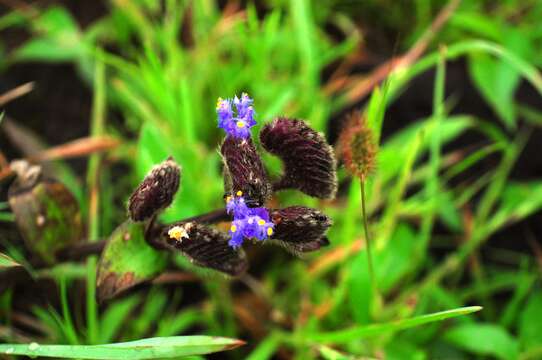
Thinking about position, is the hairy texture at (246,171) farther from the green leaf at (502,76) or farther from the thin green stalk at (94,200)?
the green leaf at (502,76)

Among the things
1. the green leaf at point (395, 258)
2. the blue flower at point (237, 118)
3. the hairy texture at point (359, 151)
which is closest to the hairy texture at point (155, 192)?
the blue flower at point (237, 118)

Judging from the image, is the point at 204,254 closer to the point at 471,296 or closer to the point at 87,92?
the point at 471,296

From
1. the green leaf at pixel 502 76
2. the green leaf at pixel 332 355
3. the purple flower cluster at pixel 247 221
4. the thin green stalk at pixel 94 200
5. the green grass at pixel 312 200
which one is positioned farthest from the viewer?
the green leaf at pixel 502 76

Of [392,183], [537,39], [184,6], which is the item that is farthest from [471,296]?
[184,6]

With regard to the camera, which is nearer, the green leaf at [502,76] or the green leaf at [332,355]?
the green leaf at [332,355]

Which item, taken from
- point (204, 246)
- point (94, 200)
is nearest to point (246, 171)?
point (204, 246)

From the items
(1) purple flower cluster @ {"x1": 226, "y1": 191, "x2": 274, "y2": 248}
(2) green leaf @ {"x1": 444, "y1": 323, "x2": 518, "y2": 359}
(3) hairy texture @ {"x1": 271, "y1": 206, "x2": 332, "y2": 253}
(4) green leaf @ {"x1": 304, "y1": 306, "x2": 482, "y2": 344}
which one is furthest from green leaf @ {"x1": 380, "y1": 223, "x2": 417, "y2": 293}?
(1) purple flower cluster @ {"x1": 226, "y1": 191, "x2": 274, "y2": 248}

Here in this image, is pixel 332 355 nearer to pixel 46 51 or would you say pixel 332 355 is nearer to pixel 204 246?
pixel 204 246
